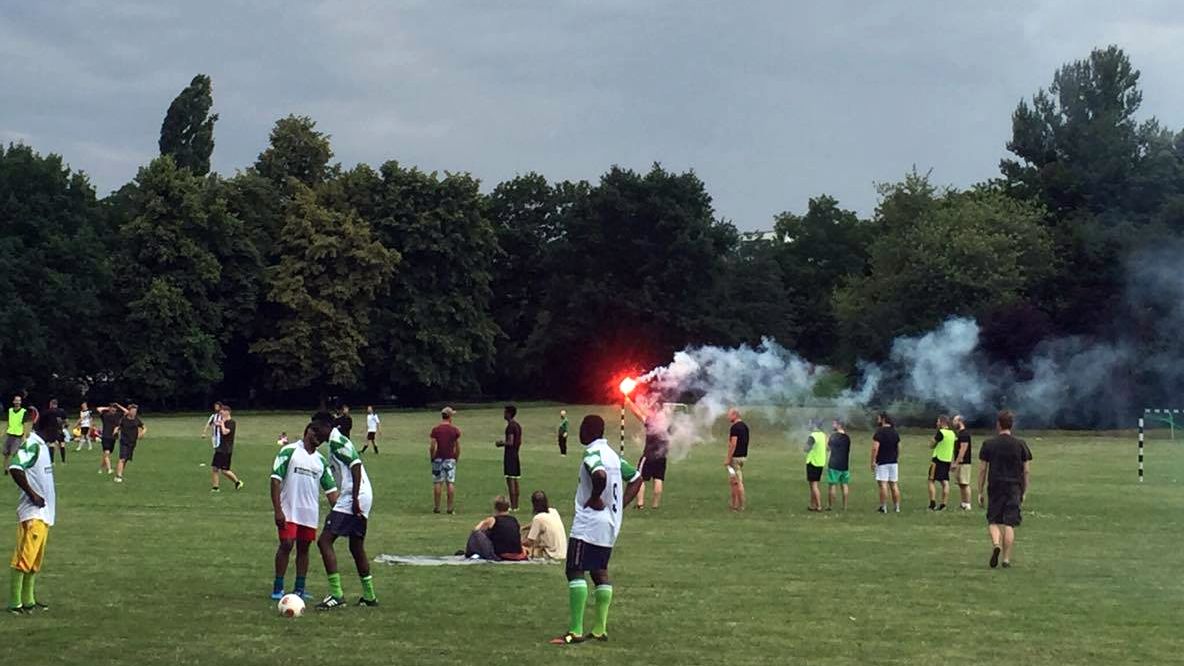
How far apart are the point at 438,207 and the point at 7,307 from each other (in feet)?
84.9

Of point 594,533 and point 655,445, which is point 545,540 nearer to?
point 594,533

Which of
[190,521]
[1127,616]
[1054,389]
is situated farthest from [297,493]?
[1054,389]

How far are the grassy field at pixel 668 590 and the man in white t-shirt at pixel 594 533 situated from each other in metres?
0.33

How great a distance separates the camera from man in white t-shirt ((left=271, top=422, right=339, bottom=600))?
42.5 feet

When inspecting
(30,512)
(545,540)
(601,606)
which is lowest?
(545,540)

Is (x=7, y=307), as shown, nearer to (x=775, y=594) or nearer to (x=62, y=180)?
(x=62, y=180)

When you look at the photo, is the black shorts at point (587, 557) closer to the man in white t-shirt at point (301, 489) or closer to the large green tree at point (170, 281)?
the man in white t-shirt at point (301, 489)

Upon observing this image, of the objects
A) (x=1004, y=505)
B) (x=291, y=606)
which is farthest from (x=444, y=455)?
(x=291, y=606)

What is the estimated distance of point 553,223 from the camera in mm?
95375

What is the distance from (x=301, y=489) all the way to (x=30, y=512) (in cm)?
246

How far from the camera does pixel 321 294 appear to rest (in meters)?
79.7

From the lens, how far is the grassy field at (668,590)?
1094 cm

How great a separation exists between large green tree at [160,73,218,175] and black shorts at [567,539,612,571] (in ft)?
278

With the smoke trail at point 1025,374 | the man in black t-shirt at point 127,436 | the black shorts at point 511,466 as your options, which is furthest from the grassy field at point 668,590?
the smoke trail at point 1025,374
